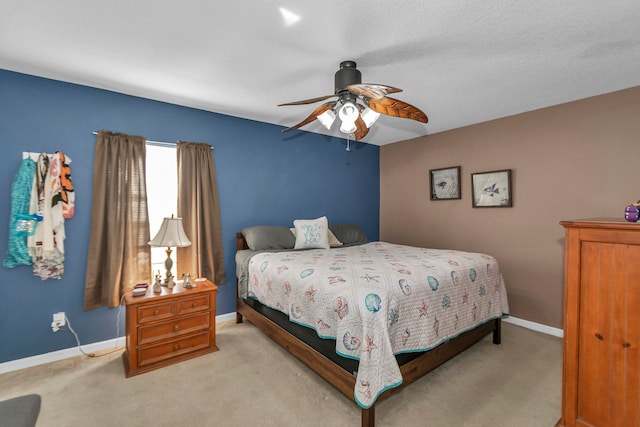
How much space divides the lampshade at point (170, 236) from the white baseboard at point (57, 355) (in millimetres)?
1099

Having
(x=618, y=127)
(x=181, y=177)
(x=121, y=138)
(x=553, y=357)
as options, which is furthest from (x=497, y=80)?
(x=121, y=138)

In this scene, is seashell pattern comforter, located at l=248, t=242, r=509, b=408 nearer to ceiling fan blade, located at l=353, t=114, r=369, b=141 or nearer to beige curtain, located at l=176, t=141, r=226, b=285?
beige curtain, located at l=176, t=141, r=226, b=285

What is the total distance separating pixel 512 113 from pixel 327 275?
10.0 ft

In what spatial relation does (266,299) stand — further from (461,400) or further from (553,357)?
(553,357)

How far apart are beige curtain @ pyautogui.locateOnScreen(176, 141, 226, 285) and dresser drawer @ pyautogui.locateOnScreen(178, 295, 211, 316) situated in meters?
0.57

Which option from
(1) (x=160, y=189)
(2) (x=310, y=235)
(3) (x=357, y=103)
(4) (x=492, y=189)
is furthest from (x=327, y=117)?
(4) (x=492, y=189)

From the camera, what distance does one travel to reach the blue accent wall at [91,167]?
7.62 feet

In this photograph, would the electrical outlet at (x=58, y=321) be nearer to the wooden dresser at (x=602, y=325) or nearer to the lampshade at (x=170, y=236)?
the lampshade at (x=170, y=236)

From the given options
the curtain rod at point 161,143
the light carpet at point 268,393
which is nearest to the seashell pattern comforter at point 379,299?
the light carpet at point 268,393

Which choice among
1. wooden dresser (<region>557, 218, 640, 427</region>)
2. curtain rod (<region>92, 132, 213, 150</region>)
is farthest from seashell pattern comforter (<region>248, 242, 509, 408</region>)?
Answer: curtain rod (<region>92, 132, 213, 150</region>)

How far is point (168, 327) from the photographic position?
243cm

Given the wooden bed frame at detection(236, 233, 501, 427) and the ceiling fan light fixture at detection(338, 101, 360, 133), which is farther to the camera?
the ceiling fan light fixture at detection(338, 101, 360, 133)

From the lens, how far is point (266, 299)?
259cm

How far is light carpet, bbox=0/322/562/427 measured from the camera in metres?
1.77
